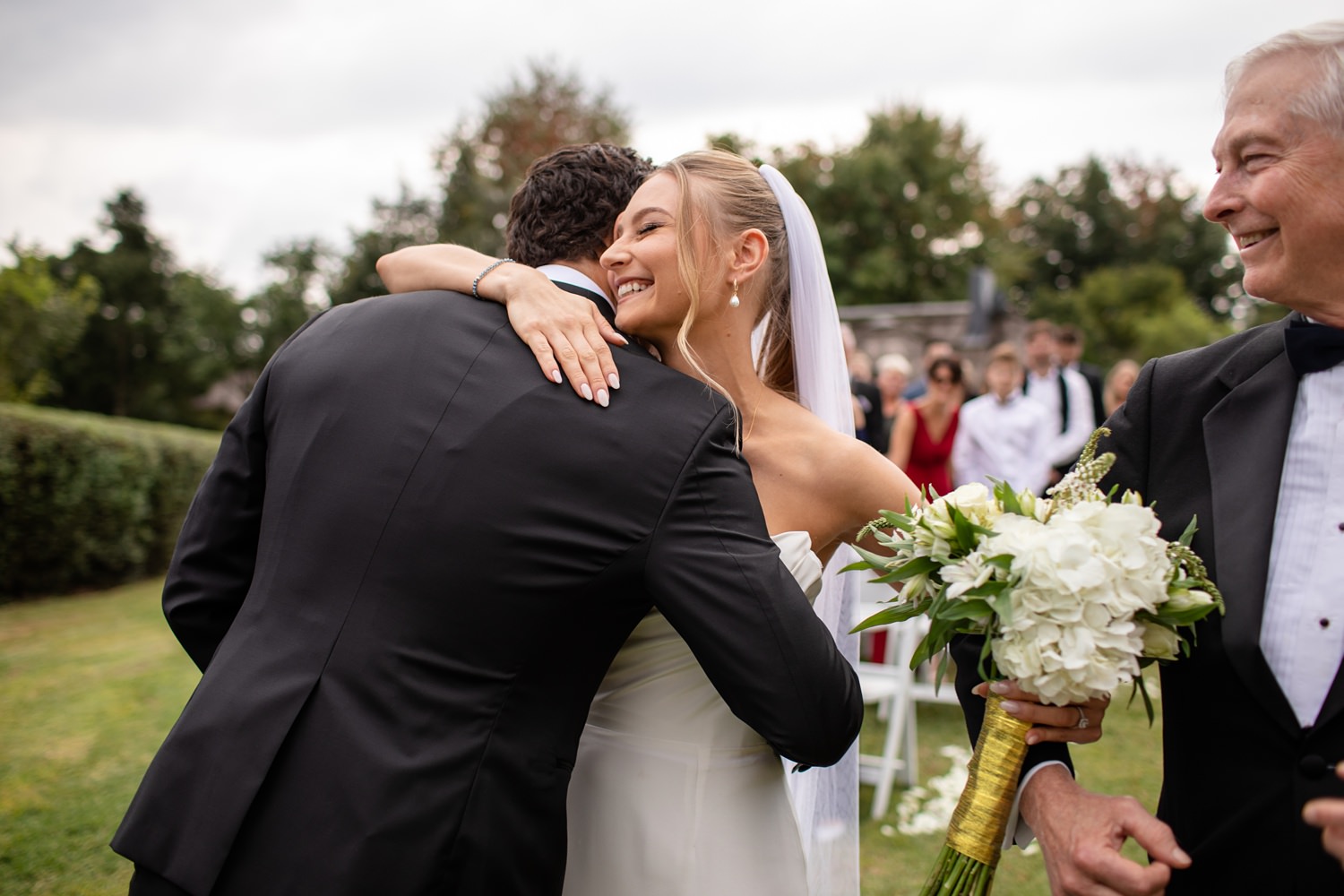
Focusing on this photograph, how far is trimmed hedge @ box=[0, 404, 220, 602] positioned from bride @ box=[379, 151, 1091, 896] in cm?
916

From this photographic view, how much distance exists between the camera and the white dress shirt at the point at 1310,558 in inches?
67.1

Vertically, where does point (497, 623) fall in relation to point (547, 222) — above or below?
below

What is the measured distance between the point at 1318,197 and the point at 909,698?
14.9 ft

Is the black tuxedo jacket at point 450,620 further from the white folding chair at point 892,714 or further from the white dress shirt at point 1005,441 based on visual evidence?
the white dress shirt at point 1005,441

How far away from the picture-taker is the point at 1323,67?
69.5 inches

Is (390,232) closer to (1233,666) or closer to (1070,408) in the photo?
(1070,408)

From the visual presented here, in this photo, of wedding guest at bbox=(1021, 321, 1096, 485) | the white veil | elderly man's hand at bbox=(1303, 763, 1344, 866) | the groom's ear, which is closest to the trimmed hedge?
wedding guest at bbox=(1021, 321, 1096, 485)

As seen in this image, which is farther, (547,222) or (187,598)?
(547,222)

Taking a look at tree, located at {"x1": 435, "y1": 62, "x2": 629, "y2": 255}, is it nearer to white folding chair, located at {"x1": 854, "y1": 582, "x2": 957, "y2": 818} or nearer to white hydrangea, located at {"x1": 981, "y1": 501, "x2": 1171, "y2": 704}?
white folding chair, located at {"x1": 854, "y1": 582, "x2": 957, "y2": 818}

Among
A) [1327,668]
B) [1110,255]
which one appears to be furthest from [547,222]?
[1110,255]

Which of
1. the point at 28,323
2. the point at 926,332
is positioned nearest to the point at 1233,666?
the point at 926,332

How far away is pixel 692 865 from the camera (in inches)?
88.0

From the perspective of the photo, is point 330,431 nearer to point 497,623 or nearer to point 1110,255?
point 497,623

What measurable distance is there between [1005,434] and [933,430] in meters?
0.65
